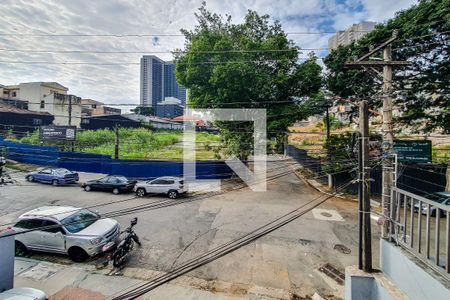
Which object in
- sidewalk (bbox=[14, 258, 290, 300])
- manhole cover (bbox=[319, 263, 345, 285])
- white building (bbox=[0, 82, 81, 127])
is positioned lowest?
sidewalk (bbox=[14, 258, 290, 300])

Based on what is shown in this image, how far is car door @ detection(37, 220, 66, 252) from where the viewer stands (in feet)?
29.0

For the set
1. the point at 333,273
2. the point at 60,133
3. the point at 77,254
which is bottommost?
the point at 333,273

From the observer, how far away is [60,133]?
23.8 m

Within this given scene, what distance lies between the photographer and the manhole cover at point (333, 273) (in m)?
7.68

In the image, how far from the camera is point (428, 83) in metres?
14.3

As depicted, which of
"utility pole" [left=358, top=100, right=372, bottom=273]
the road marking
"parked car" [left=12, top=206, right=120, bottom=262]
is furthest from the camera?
the road marking

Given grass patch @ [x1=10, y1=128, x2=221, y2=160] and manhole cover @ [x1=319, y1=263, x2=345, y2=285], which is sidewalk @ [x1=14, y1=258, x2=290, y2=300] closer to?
manhole cover @ [x1=319, y1=263, x2=345, y2=285]

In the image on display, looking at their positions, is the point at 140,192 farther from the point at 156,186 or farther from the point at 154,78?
the point at 154,78

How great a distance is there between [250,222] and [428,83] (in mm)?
13458

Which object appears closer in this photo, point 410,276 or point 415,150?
point 410,276

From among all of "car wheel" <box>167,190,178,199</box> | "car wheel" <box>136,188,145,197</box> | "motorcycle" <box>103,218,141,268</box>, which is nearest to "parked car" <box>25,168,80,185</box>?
"car wheel" <box>136,188,145,197</box>

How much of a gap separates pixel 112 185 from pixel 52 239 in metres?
8.59

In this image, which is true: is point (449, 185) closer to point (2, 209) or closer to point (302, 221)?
point (302, 221)

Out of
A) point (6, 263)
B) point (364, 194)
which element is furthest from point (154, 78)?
point (364, 194)
